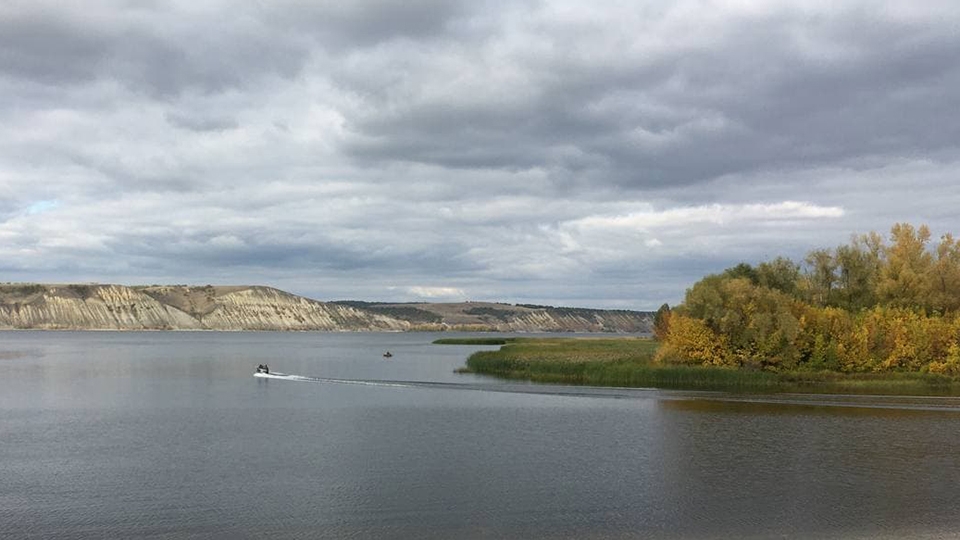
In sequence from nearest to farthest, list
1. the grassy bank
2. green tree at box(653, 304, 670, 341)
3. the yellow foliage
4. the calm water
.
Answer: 1. the calm water
2. the grassy bank
3. the yellow foliage
4. green tree at box(653, 304, 670, 341)

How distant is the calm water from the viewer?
22266 mm

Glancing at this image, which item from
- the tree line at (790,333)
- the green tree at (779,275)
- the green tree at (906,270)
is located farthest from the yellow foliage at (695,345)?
the green tree at (906,270)

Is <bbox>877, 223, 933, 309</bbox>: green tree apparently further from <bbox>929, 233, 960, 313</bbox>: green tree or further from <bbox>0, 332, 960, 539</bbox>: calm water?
<bbox>0, 332, 960, 539</bbox>: calm water

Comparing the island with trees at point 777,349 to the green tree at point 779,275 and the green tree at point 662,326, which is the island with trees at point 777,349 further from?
the green tree at point 662,326

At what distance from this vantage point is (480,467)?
2997 cm

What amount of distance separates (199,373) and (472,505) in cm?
6508

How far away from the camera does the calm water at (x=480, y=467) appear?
73.0ft

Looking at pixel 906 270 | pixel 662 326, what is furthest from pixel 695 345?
pixel 662 326

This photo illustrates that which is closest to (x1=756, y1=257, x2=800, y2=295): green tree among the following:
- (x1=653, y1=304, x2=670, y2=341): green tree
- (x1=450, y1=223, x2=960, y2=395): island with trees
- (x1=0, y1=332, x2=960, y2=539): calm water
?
(x1=450, y1=223, x2=960, y2=395): island with trees

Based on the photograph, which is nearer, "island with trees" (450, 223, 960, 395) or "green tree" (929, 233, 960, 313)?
"island with trees" (450, 223, 960, 395)

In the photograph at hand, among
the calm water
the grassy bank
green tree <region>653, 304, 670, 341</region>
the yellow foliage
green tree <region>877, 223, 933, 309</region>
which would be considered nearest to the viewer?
the calm water

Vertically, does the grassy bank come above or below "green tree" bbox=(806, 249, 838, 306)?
below

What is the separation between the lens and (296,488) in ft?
86.2

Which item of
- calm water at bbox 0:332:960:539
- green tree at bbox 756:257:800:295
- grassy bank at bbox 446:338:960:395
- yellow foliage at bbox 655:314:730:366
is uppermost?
green tree at bbox 756:257:800:295
